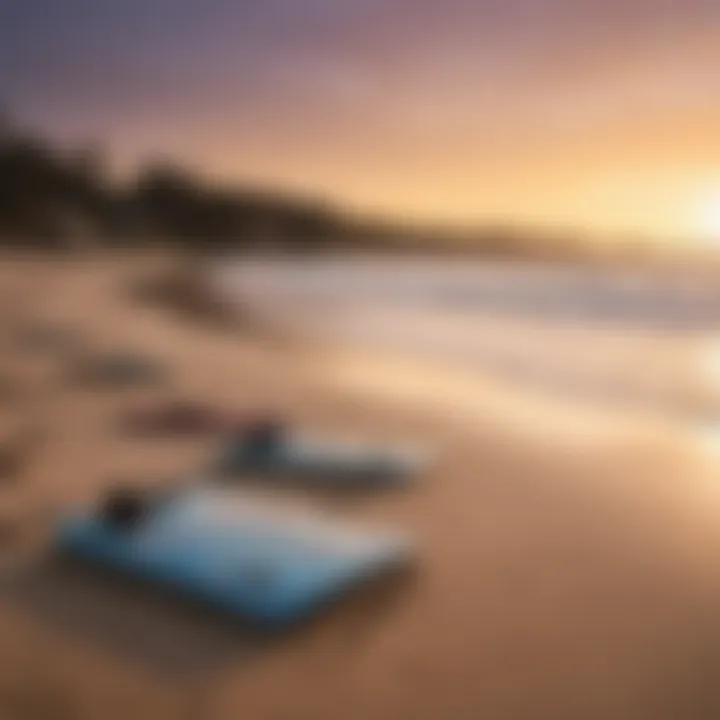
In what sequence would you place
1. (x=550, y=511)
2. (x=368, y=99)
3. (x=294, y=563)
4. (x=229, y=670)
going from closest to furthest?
(x=229, y=670) < (x=294, y=563) < (x=550, y=511) < (x=368, y=99)

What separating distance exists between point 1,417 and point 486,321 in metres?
2.16

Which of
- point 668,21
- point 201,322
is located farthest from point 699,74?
point 201,322

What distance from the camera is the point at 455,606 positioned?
3.20ft

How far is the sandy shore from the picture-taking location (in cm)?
81

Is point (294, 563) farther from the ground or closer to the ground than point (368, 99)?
closer to the ground

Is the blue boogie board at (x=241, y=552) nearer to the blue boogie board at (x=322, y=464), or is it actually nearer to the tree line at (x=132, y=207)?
the blue boogie board at (x=322, y=464)

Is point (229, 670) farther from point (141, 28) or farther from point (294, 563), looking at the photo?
point (141, 28)

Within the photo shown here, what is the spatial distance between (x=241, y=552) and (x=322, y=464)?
0.43 metres

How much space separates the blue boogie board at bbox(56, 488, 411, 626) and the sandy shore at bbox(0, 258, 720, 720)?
29 mm

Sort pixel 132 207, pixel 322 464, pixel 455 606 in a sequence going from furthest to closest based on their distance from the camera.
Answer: pixel 132 207 < pixel 322 464 < pixel 455 606

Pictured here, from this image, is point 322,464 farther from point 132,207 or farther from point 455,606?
point 132,207

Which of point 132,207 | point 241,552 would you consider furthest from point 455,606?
point 132,207

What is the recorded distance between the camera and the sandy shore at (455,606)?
805mm

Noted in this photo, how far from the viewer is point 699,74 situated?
192 cm
